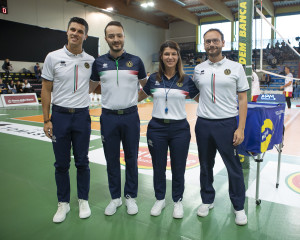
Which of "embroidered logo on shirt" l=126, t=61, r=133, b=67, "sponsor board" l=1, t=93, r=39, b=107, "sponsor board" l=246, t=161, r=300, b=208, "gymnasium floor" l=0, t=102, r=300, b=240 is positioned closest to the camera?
"gymnasium floor" l=0, t=102, r=300, b=240

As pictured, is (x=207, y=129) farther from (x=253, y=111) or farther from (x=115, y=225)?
(x=115, y=225)

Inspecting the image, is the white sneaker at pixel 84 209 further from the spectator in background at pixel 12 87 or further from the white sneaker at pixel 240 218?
the spectator in background at pixel 12 87

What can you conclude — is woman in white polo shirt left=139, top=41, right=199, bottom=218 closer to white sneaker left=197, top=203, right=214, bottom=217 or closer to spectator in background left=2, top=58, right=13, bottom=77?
white sneaker left=197, top=203, right=214, bottom=217

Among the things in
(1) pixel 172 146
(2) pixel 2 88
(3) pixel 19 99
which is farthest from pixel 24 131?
(2) pixel 2 88

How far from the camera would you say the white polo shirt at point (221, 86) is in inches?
87.9

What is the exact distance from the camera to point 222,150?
2.31m

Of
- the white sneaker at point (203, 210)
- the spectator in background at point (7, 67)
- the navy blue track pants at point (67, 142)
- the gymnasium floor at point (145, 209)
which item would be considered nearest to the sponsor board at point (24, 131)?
the gymnasium floor at point (145, 209)

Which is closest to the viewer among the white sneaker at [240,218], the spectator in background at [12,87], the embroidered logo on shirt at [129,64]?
the white sneaker at [240,218]

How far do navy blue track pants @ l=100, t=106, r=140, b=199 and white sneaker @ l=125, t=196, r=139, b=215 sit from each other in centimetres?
4

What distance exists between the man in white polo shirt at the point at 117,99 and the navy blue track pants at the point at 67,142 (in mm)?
190

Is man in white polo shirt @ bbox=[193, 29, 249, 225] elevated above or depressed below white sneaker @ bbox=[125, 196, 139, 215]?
above

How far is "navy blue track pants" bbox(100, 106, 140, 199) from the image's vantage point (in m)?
2.41

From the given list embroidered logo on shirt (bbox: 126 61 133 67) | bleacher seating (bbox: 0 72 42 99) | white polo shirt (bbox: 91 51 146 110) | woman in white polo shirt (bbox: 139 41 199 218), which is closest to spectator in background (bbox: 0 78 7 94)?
bleacher seating (bbox: 0 72 42 99)

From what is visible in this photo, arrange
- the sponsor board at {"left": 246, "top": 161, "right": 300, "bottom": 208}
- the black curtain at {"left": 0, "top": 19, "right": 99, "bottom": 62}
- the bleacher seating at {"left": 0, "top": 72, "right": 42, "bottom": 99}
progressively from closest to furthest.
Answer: the sponsor board at {"left": 246, "top": 161, "right": 300, "bottom": 208} < the bleacher seating at {"left": 0, "top": 72, "right": 42, "bottom": 99} < the black curtain at {"left": 0, "top": 19, "right": 99, "bottom": 62}
